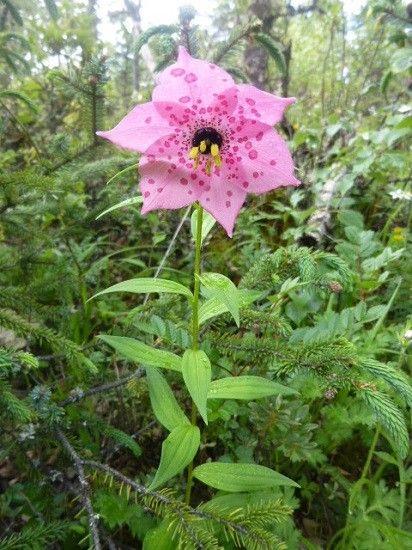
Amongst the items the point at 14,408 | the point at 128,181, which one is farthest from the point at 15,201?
the point at 128,181

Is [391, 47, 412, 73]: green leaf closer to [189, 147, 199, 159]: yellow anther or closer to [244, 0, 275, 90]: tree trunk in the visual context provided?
[244, 0, 275, 90]: tree trunk

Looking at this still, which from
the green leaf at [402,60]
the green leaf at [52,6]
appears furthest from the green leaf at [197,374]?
the green leaf at [402,60]

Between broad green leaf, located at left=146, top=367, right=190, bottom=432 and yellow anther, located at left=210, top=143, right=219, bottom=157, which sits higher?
yellow anther, located at left=210, top=143, right=219, bottom=157

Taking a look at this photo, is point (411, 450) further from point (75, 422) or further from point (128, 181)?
point (128, 181)

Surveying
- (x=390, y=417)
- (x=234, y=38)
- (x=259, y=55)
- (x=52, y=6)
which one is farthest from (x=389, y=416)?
(x=259, y=55)

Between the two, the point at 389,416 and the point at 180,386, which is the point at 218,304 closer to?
the point at 389,416

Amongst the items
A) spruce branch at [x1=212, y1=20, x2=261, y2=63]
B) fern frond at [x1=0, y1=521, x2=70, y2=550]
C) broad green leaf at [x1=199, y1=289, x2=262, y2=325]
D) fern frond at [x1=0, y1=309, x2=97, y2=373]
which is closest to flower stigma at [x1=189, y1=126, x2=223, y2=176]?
broad green leaf at [x1=199, y1=289, x2=262, y2=325]
